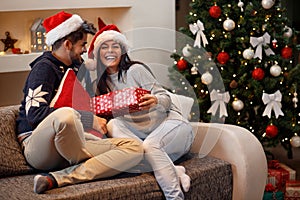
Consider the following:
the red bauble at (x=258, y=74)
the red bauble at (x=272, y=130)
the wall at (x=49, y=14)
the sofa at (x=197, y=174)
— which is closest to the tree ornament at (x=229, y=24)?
the red bauble at (x=258, y=74)

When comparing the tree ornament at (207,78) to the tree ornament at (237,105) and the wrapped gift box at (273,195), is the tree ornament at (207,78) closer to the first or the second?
the tree ornament at (237,105)

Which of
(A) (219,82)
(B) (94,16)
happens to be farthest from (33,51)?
(A) (219,82)

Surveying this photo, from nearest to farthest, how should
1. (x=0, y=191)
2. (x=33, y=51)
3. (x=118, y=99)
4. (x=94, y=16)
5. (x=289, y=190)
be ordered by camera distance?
1. (x=0, y=191)
2. (x=118, y=99)
3. (x=289, y=190)
4. (x=33, y=51)
5. (x=94, y=16)

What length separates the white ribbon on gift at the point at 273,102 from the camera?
13.6ft

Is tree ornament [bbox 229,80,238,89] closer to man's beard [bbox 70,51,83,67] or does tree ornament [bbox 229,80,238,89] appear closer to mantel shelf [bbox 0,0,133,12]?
mantel shelf [bbox 0,0,133,12]

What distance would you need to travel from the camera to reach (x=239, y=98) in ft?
13.9

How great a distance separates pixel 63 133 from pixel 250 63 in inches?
69.2

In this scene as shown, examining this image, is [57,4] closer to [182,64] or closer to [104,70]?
[182,64]

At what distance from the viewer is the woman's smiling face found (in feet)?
9.96

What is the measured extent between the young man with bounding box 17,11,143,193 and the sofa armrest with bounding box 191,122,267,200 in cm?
45

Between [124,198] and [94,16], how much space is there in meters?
2.34

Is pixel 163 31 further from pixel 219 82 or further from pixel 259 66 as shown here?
pixel 259 66

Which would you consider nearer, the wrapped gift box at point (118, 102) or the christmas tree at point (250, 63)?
the wrapped gift box at point (118, 102)

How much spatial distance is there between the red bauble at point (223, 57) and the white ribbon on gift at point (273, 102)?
0.33 metres
